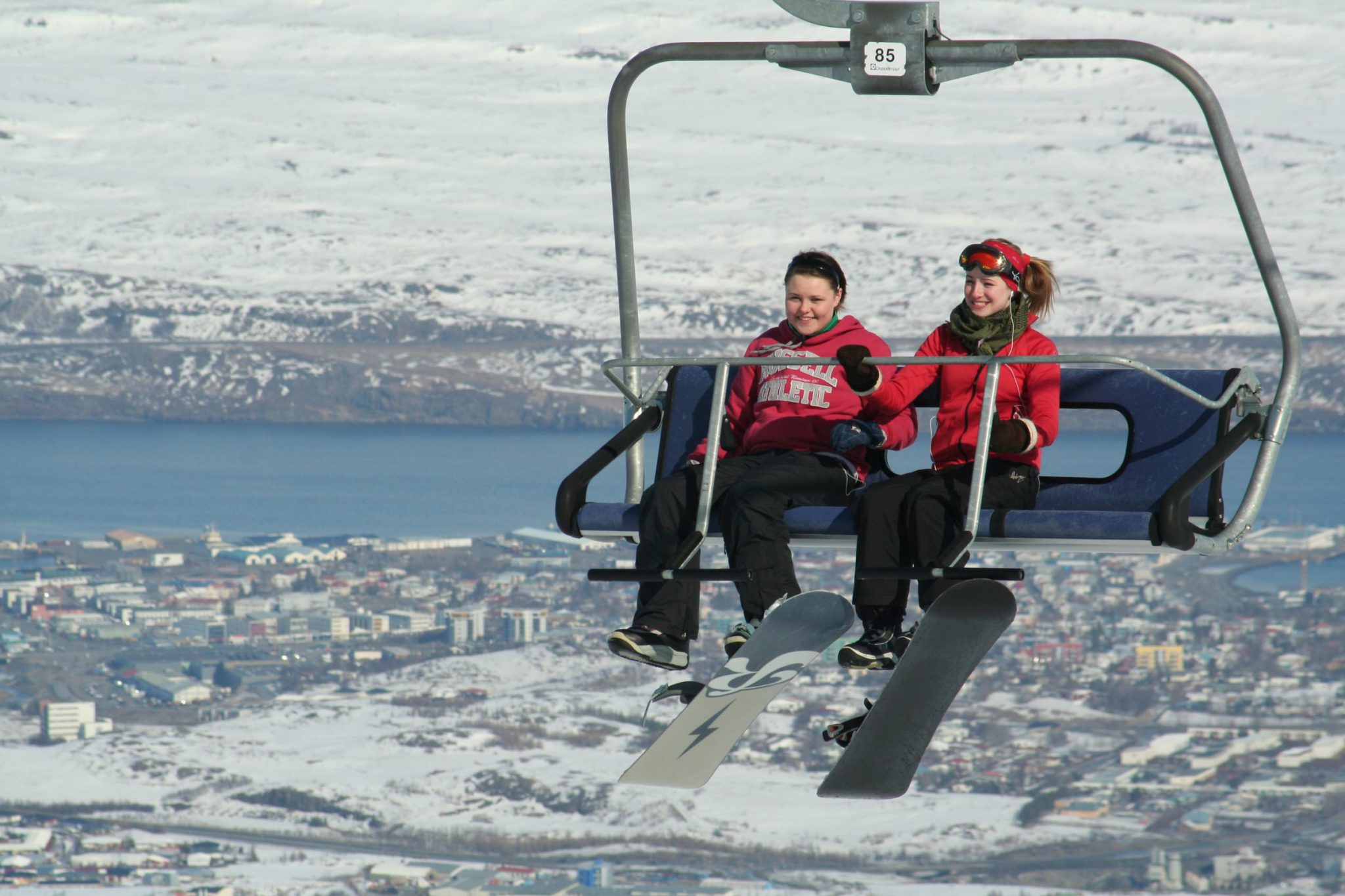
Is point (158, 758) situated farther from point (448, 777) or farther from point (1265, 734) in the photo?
point (1265, 734)

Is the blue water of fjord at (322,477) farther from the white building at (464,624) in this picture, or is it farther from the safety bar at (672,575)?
the safety bar at (672,575)

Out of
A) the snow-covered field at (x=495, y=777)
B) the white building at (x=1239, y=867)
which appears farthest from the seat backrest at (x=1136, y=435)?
the white building at (x=1239, y=867)

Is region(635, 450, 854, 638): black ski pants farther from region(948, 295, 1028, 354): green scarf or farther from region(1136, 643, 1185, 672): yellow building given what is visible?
region(1136, 643, 1185, 672): yellow building

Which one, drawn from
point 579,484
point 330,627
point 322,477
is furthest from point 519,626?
point 579,484

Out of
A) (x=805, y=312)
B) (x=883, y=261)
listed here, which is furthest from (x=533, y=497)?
(x=805, y=312)

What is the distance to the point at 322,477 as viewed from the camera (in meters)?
139

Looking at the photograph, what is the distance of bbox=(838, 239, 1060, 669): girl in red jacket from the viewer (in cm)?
527

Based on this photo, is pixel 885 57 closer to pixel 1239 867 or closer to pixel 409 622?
pixel 1239 867

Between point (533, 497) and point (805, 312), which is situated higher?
point (805, 312)

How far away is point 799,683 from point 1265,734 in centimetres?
2083

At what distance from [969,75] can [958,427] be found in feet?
3.62

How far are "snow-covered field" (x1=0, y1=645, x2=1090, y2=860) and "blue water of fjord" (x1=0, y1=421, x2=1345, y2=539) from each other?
18.3m

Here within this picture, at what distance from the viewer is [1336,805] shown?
70.4m

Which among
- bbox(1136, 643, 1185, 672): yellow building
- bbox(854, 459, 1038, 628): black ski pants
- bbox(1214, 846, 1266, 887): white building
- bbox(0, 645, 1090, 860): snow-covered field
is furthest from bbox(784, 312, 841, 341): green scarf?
bbox(1136, 643, 1185, 672): yellow building
